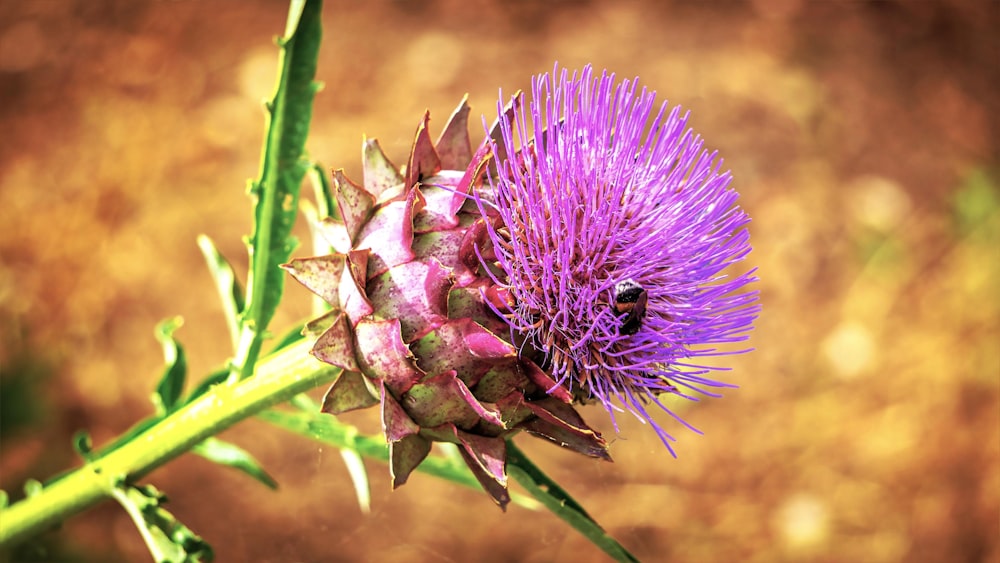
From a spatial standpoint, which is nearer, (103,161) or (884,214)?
(103,161)

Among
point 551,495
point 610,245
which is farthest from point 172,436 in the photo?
point 610,245

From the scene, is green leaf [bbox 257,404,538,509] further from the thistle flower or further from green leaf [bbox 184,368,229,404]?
the thistle flower

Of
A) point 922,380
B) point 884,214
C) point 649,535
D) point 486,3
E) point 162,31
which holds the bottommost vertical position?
point 649,535

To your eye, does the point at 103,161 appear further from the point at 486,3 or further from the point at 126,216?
the point at 486,3

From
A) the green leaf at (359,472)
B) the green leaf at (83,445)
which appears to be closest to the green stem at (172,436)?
the green leaf at (83,445)

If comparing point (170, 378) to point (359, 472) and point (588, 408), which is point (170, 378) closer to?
point (359, 472)

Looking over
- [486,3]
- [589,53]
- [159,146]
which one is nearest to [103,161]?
[159,146]
